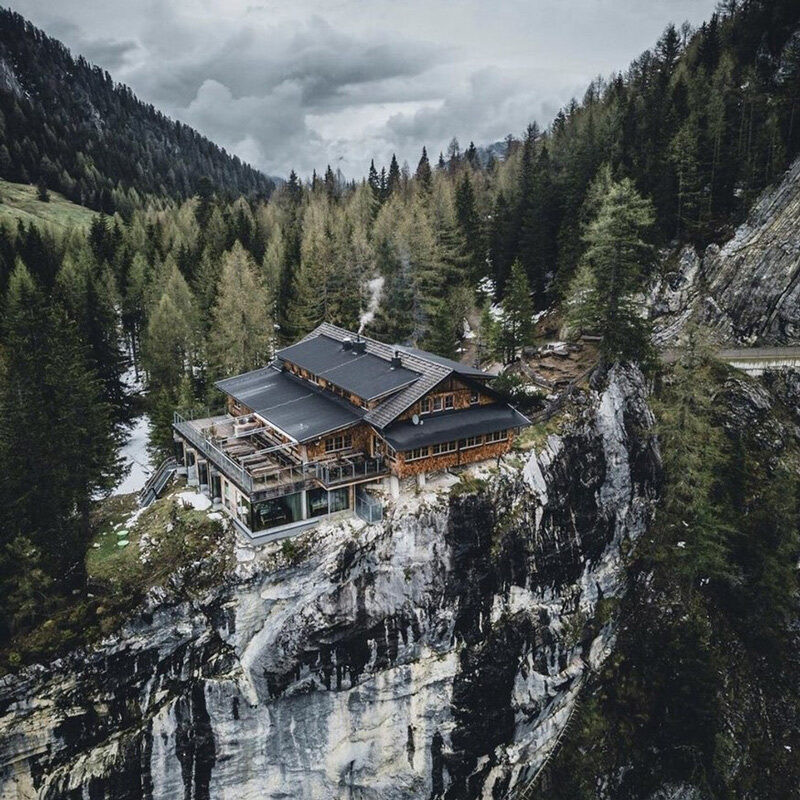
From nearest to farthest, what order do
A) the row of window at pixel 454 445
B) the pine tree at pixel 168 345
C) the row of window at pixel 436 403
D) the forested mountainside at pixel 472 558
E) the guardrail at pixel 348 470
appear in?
the forested mountainside at pixel 472 558, the guardrail at pixel 348 470, the row of window at pixel 454 445, the row of window at pixel 436 403, the pine tree at pixel 168 345

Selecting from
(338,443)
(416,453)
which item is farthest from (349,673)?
(338,443)

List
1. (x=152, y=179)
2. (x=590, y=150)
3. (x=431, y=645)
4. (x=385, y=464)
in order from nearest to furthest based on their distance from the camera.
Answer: (x=431, y=645)
(x=385, y=464)
(x=590, y=150)
(x=152, y=179)

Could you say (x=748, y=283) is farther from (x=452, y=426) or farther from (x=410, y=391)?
(x=410, y=391)

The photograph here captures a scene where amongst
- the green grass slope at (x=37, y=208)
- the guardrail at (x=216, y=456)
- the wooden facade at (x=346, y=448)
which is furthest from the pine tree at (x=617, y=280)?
the green grass slope at (x=37, y=208)

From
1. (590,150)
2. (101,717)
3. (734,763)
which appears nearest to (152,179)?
(590,150)

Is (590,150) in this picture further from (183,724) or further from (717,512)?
(183,724)

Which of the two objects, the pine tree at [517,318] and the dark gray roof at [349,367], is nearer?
the dark gray roof at [349,367]

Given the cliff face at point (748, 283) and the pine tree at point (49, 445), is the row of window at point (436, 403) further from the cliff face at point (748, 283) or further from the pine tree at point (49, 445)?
the cliff face at point (748, 283)
